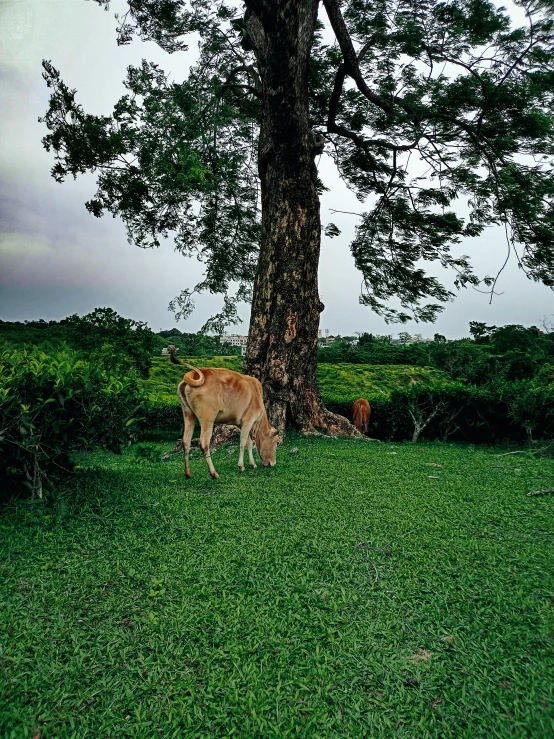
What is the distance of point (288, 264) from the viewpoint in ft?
29.0

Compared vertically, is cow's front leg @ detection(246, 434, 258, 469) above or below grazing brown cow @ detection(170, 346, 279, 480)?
below

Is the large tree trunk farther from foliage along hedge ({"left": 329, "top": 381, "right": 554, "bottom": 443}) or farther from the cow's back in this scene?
the cow's back

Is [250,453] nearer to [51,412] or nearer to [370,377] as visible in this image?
[51,412]

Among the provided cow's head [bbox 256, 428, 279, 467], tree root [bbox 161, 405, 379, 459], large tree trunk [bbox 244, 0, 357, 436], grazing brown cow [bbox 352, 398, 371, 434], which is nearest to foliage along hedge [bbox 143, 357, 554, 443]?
grazing brown cow [bbox 352, 398, 371, 434]

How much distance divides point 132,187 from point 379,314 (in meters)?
6.63

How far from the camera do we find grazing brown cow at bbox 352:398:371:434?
10.5 metres

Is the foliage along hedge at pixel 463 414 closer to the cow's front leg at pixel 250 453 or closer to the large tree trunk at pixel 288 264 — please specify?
the large tree trunk at pixel 288 264

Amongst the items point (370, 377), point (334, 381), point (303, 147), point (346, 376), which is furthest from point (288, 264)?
point (370, 377)

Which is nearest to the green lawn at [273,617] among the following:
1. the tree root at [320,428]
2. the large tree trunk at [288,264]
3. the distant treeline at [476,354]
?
the tree root at [320,428]

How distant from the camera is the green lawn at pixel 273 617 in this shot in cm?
194

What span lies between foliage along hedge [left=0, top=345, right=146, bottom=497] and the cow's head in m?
A: 1.97

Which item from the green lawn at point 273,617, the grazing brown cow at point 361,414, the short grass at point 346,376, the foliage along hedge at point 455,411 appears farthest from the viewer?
the short grass at point 346,376

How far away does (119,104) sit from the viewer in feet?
30.8

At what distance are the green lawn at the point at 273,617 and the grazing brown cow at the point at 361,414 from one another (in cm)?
625
